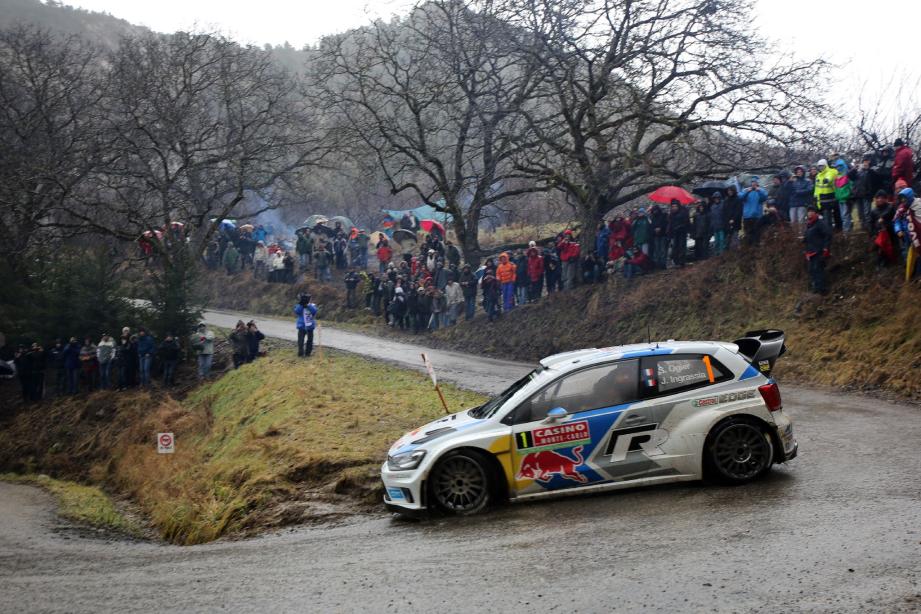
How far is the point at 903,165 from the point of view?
19.2 meters

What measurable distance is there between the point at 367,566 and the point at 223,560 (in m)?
1.85

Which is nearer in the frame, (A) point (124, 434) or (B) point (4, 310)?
(A) point (124, 434)

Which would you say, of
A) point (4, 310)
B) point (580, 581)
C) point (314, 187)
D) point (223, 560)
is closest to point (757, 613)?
point (580, 581)

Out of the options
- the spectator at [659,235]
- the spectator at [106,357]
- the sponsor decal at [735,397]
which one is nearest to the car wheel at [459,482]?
the sponsor decal at [735,397]

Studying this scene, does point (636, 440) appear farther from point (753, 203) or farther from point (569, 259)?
point (569, 259)

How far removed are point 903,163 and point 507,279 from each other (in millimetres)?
13219

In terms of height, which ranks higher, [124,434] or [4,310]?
[4,310]

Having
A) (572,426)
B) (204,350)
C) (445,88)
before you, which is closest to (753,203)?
(445,88)

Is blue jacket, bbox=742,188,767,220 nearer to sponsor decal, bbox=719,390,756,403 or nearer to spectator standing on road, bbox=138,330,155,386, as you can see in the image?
sponsor decal, bbox=719,390,756,403

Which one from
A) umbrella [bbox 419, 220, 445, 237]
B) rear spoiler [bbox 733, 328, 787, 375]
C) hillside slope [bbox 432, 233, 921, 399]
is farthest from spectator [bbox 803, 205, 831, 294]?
umbrella [bbox 419, 220, 445, 237]

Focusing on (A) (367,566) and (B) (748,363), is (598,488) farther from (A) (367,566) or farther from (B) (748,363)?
(A) (367,566)

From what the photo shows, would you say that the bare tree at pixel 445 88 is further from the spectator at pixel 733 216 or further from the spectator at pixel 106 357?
the spectator at pixel 106 357

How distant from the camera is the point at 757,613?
655cm

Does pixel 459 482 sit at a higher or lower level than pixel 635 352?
lower
